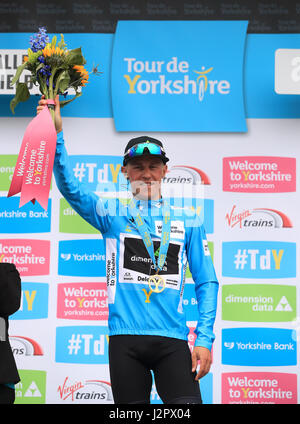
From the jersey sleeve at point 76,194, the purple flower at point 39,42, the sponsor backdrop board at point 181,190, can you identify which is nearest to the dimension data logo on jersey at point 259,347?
the sponsor backdrop board at point 181,190

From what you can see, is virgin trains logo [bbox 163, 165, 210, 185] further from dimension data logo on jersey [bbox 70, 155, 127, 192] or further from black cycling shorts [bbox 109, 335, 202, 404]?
black cycling shorts [bbox 109, 335, 202, 404]

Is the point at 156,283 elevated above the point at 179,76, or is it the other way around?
the point at 179,76

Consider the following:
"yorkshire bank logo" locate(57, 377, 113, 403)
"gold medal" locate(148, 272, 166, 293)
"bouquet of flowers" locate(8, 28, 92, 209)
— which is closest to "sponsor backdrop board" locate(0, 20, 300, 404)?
"yorkshire bank logo" locate(57, 377, 113, 403)

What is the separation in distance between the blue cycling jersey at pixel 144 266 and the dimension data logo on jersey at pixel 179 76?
1336mm

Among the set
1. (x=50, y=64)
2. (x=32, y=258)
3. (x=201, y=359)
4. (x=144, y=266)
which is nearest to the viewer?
(x=201, y=359)

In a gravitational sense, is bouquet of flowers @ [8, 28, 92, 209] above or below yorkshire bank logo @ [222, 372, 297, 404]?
above

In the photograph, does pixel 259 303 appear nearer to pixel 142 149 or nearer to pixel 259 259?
pixel 259 259

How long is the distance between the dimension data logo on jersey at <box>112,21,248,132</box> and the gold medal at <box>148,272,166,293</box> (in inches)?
64.0

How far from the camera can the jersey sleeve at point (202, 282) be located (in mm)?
2580

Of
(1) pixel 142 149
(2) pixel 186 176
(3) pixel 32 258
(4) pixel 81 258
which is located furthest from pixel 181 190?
(1) pixel 142 149

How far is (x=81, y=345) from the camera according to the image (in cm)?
394

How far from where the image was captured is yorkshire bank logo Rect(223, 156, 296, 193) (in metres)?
3.98

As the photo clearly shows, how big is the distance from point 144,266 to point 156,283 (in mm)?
98
